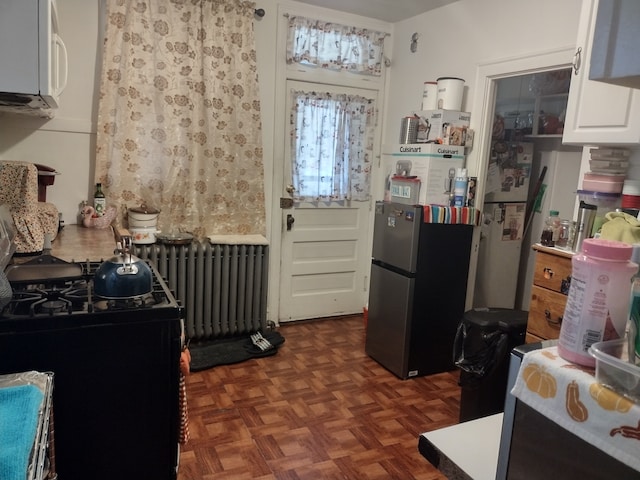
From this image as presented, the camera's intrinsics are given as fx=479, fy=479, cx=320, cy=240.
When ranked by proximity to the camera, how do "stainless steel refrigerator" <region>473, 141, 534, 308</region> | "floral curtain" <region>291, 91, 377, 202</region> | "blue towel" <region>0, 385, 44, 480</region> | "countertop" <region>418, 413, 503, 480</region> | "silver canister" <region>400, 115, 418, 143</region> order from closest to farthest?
"blue towel" <region>0, 385, 44, 480</region> < "countertop" <region>418, 413, 503, 480</region> < "silver canister" <region>400, 115, 418, 143</region> < "stainless steel refrigerator" <region>473, 141, 534, 308</region> < "floral curtain" <region>291, 91, 377, 202</region>

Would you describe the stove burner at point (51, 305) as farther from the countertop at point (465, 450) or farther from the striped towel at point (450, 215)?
the striped towel at point (450, 215)

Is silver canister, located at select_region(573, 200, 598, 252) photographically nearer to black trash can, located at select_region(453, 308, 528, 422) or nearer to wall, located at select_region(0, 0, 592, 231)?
black trash can, located at select_region(453, 308, 528, 422)

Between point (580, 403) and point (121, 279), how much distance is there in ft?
4.15

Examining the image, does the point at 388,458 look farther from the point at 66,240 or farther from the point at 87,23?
the point at 87,23

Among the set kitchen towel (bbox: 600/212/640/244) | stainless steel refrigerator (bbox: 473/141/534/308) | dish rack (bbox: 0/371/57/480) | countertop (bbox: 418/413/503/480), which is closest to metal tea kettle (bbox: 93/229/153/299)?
dish rack (bbox: 0/371/57/480)

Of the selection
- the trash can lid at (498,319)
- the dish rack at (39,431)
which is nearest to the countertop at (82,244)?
the dish rack at (39,431)

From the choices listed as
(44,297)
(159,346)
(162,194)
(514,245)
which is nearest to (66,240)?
(162,194)

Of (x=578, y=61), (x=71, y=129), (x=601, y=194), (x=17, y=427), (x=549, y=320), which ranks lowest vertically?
(x=549, y=320)

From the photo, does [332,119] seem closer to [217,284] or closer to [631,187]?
[217,284]

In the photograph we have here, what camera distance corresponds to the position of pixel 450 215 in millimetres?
3078

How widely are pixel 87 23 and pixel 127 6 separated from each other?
0.93 ft

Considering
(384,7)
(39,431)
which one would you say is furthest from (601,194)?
(384,7)

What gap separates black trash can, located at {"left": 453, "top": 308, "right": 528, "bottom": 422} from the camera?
2400mm

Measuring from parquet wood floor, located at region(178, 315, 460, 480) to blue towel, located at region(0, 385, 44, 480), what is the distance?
142cm
